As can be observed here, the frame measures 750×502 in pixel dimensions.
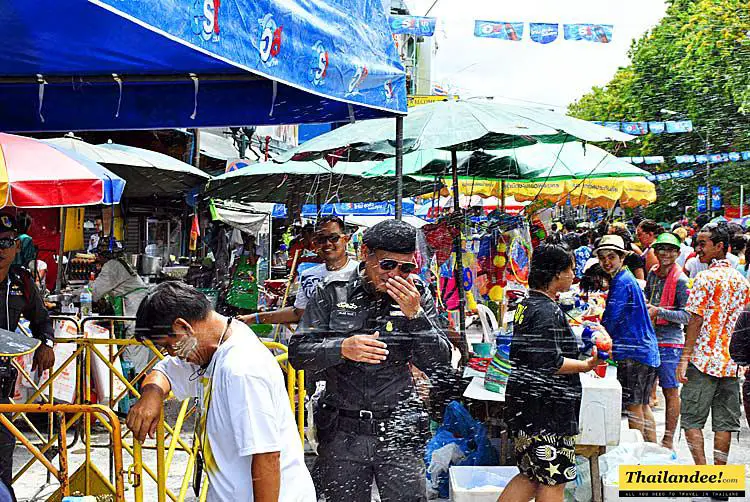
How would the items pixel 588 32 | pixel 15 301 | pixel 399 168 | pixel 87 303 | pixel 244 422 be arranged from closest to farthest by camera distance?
pixel 244 422
pixel 399 168
pixel 15 301
pixel 588 32
pixel 87 303

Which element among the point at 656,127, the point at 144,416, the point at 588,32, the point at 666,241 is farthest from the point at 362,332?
the point at 656,127

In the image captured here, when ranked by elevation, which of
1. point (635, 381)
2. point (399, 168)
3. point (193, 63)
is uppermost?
point (193, 63)

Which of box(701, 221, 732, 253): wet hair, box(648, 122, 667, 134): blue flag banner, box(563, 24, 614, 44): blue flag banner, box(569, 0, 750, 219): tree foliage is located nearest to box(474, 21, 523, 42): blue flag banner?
box(563, 24, 614, 44): blue flag banner

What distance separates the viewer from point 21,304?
4426 millimetres

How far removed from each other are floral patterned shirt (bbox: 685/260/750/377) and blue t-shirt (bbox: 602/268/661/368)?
27 centimetres

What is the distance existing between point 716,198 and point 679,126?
1861mm

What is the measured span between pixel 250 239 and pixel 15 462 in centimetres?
429

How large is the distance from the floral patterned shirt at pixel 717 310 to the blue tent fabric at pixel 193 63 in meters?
2.09

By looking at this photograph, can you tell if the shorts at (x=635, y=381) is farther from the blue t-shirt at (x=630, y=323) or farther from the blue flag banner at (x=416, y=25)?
the blue flag banner at (x=416, y=25)

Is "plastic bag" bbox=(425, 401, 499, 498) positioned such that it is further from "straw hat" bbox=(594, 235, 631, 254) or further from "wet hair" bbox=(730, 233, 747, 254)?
"wet hair" bbox=(730, 233, 747, 254)

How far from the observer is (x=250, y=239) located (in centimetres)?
935

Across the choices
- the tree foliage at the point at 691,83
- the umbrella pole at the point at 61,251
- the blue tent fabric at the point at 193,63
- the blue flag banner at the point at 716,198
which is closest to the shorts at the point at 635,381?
the tree foliage at the point at 691,83

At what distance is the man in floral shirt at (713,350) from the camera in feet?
14.9

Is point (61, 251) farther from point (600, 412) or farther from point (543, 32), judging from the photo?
point (600, 412)
